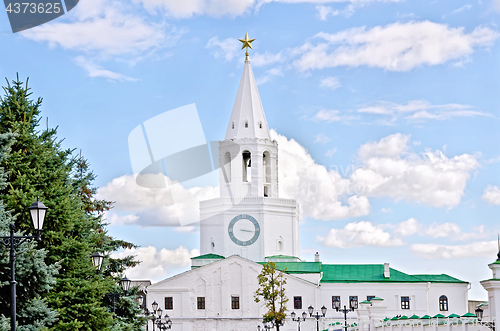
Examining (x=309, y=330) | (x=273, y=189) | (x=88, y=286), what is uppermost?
(x=273, y=189)

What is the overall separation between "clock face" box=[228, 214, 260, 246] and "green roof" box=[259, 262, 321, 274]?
3745mm

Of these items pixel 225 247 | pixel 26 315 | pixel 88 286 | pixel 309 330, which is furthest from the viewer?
pixel 225 247

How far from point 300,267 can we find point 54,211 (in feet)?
167

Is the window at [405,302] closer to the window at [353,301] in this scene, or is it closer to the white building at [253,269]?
the white building at [253,269]

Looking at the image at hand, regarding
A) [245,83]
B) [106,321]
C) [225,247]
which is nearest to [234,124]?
[245,83]

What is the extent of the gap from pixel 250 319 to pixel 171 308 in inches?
285

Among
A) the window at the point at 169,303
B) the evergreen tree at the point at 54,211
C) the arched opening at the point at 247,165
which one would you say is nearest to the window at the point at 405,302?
the arched opening at the point at 247,165

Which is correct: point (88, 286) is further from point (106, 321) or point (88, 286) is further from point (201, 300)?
point (201, 300)

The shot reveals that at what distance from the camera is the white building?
71062mm

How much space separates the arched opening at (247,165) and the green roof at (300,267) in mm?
8949

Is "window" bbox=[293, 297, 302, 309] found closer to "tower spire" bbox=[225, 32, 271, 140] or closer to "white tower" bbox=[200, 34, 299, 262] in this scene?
"white tower" bbox=[200, 34, 299, 262]

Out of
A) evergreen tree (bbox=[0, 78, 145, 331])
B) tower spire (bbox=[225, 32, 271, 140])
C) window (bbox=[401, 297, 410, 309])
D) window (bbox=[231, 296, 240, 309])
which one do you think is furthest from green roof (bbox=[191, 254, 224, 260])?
evergreen tree (bbox=[0, 78, 145, 331])

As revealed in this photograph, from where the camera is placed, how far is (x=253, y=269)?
71.9 metres

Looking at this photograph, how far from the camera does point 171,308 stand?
71500 mm
